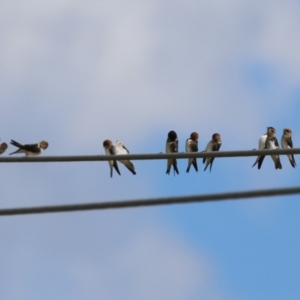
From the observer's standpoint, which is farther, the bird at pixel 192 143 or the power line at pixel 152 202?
the bird at pixel 192 143

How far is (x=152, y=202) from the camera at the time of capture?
6.94 metres

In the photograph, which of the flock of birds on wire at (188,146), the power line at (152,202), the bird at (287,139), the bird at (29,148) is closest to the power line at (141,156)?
the power line at (152,202)

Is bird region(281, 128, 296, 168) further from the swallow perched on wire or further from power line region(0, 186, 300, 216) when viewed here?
power line region(0, 186, 300, 216)

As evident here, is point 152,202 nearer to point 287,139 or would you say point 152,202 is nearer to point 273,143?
point 273,143

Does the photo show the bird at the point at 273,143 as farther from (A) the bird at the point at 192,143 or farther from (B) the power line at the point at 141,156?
(B) the power line at the point at 141,156

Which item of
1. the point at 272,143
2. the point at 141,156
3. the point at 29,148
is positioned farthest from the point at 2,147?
the point at 141,156

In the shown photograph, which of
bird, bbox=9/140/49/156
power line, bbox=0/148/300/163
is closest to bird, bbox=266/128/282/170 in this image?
bird, bbox=9/140/49/156

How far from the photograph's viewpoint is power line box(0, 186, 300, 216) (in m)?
6.66

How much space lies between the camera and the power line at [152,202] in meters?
6.66

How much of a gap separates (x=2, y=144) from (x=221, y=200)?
1570cm

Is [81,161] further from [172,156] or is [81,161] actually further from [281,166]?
[281,166]

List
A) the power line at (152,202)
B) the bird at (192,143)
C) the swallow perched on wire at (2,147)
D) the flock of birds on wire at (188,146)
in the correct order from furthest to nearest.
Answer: the swallow perched on wire at (2,147) < the bird at (192,143) < the flock of birds on wire at (188,146) < the power line at (152,202)

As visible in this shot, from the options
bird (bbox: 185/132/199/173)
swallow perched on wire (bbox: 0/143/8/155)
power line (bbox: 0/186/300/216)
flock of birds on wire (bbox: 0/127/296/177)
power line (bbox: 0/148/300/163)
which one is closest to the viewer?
power line (bbox: 0/186/300/216)

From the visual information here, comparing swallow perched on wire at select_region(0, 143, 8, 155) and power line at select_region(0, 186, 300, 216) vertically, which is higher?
swallow perched on wire at select_region(0, 143, 8, 155)
